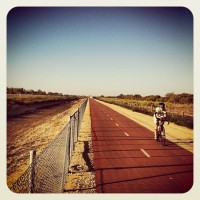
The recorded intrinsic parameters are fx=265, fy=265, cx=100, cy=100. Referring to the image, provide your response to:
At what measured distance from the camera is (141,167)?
8172 millimetres

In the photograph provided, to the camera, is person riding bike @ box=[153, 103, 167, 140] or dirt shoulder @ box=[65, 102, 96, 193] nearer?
dirt shoulder @ box=[65, 102, 96, 193]

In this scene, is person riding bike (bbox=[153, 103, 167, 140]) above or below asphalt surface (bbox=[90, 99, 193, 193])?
above

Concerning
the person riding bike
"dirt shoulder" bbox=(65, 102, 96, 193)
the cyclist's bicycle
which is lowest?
"dirt shoulder" bbox=(65, 102, 96, 193)

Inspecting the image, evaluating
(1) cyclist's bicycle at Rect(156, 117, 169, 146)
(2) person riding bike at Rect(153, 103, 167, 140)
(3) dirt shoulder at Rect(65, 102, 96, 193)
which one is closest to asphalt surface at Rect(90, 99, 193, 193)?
(3) dirt shoulder at Rect(65, 102, 96, 193)

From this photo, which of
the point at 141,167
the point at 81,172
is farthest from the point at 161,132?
the point at 81,172

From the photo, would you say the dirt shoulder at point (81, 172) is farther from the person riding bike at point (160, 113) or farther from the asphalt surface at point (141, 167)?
the person riding bike at point (160, 113)

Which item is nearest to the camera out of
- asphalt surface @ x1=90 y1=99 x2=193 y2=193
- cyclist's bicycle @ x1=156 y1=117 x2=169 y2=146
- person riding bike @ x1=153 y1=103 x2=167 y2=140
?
asphalt surface @ x1=90 y1=99 x2=193 y2=193

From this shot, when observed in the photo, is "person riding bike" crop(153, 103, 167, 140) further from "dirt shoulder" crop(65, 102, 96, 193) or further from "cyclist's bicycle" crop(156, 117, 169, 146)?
"dirt shoulder" crop(65, 102, 96, 193)

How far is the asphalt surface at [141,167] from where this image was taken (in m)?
6.83

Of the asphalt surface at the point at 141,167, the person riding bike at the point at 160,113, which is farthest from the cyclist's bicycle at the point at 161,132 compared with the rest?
the asphalt surface at the point at 141,167

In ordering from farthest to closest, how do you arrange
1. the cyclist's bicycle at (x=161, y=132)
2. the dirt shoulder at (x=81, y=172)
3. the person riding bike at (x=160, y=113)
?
the cyclist's bicycle at (x=161, y=132) < the person riding bike at (x=160, y=113) < the dirt shoulder at (x=81, y=172)

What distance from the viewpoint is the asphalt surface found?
683 cm

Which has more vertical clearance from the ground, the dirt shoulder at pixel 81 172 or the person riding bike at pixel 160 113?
the person riding bike at pixel 160 113
